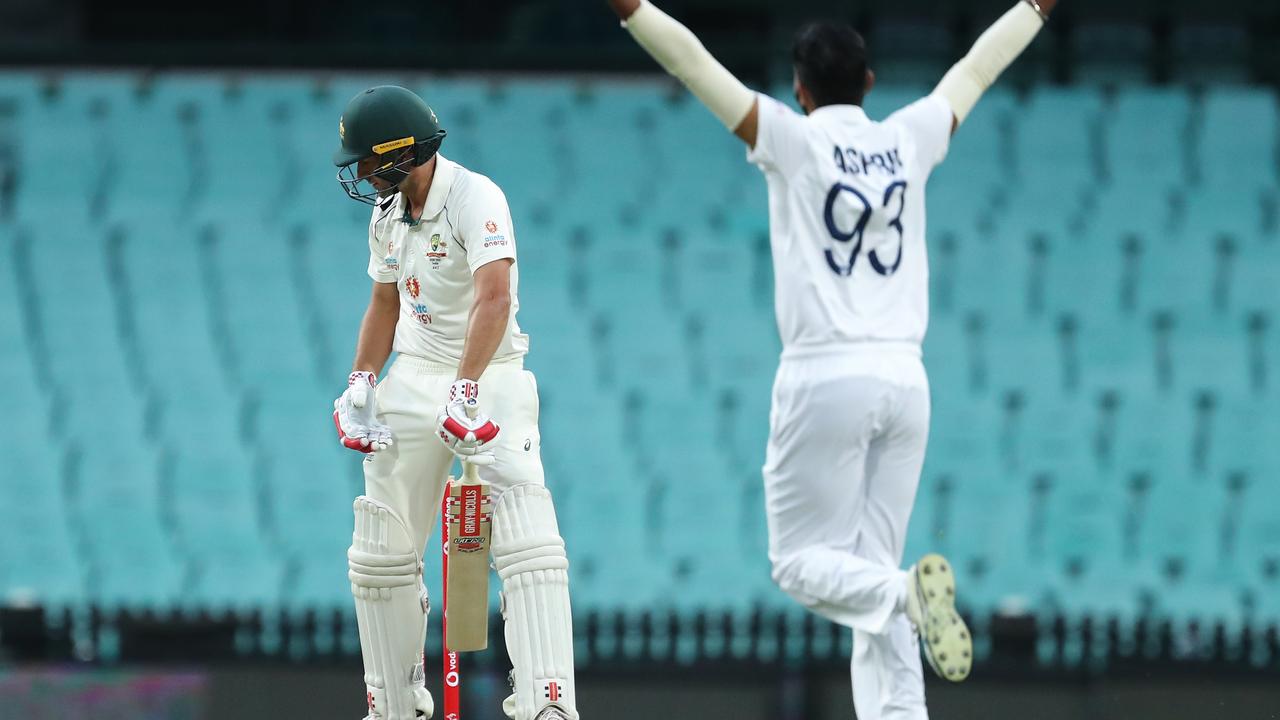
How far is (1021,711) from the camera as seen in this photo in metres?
6.58

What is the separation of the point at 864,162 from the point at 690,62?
0.56 metres

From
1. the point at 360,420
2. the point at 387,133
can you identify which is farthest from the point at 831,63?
the point at 360,420

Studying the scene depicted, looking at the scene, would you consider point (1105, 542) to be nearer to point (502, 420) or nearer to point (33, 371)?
point (502, 420)

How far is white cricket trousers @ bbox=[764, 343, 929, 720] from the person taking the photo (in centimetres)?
442

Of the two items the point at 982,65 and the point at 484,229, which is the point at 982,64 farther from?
the point at 484,229

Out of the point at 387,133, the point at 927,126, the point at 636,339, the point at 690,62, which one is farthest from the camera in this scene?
the point at 636,339

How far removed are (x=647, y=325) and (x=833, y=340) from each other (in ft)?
19.8

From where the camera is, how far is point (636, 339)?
34.1 feet

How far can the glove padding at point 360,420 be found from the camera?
16.5 ft

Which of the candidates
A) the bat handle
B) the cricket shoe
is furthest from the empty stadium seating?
the cricket shoe

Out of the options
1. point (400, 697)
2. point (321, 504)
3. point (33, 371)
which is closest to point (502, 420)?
point (400, 697)

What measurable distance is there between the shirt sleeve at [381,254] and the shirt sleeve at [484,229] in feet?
0.99

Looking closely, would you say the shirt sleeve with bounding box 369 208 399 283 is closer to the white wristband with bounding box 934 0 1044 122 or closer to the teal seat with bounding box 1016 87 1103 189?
the white wristband with bounding box 934 0 1044 122

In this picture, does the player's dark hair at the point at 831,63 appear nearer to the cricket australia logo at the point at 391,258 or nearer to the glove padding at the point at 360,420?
the cricket australia logo at the point at 391,258
